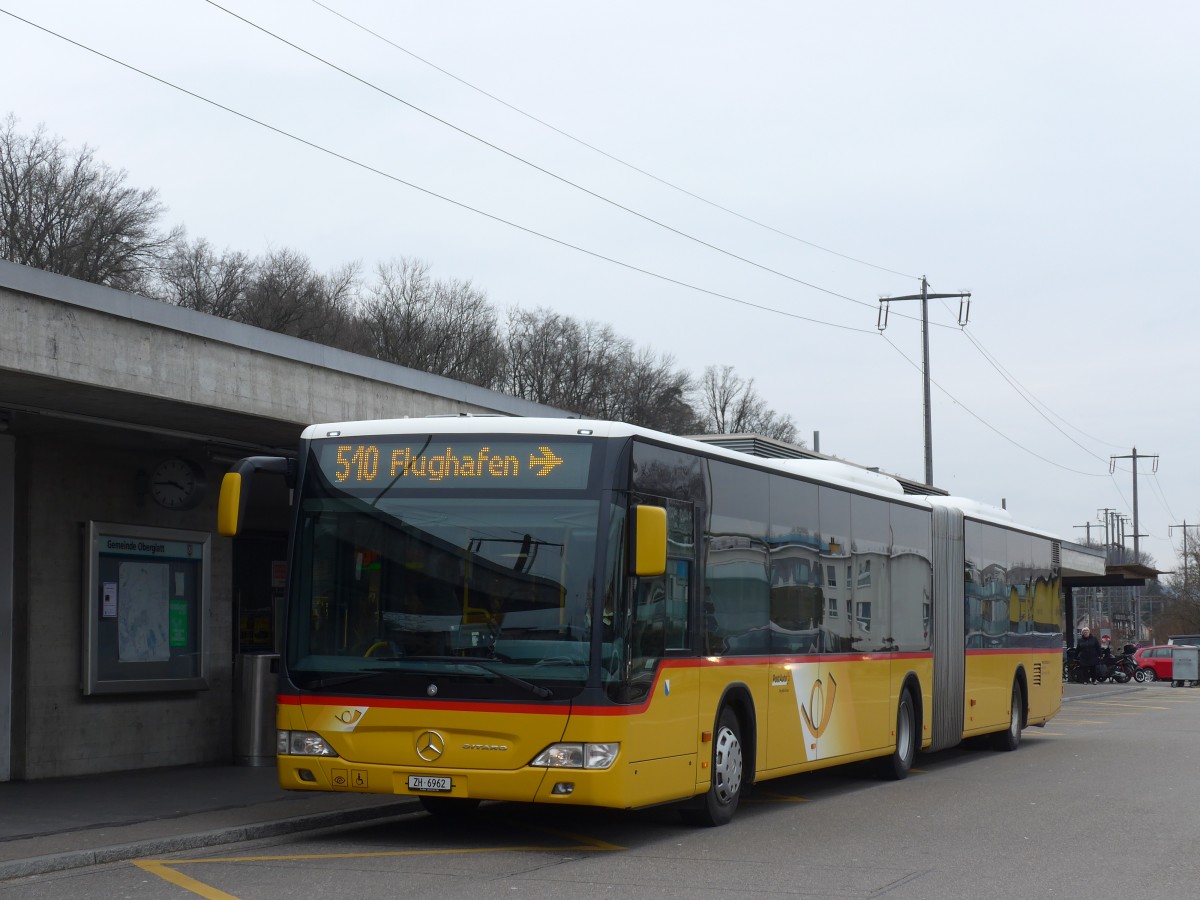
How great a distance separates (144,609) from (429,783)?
6539 mm

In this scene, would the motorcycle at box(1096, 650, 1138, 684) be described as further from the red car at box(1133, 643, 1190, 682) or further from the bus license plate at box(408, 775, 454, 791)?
the bus license plate at box(408, 775, 454, 791)

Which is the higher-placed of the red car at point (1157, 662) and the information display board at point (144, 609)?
the information display board at point (144, 609)

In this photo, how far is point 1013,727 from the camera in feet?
70.1

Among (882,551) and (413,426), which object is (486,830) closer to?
(413,426)

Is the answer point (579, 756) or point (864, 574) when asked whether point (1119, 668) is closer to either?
point (864, 574)

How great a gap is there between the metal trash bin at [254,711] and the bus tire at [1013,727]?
10260 millimetres

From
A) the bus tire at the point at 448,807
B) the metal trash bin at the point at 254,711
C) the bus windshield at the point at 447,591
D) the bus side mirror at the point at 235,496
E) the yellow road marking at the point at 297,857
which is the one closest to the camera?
the yellow road marking at the point at 297,857

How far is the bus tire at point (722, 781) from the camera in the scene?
1155cm

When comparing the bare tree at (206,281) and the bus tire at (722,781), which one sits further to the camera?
the bare tree at (206,281)

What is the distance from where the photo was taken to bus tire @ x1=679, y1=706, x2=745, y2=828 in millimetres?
11547

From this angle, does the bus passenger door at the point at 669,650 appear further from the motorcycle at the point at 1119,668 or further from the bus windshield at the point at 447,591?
the motorcycle at the point at 1119,668

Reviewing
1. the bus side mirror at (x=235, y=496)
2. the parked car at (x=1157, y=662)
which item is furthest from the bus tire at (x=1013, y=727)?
the parked car at (x=1157, y=662)

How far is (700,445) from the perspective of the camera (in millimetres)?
11844

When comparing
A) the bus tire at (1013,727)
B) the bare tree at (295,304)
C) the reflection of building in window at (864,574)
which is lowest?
the bus tire at (1013,727)
